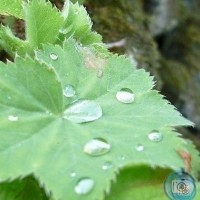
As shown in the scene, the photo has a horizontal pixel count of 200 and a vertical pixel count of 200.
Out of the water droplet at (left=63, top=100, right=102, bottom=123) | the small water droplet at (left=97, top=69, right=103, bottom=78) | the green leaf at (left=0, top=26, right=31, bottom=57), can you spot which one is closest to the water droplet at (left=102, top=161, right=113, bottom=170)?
the water droplet at (left=63, top=100, right=102, bottom=123)

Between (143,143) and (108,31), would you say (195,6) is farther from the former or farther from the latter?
(143,143)

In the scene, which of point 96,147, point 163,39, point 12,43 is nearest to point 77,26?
point 12,43

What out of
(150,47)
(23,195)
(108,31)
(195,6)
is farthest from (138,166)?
(195,6)

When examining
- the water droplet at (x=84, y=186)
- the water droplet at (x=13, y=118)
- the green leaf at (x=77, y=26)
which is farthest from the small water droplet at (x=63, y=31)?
the water droplet at (x=84, y=186)

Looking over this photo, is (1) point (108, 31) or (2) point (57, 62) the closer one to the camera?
(2) point (57, 62)

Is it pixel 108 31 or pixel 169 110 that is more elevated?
pixel 108 31

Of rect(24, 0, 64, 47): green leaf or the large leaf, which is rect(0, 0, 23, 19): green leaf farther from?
the large leaf

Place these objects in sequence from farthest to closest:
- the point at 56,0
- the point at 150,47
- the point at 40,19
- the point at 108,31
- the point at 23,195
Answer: the point at 150,47 → the point at 108,31 → the point at 56,0 → the point at 40,19 → the point at 23,195
